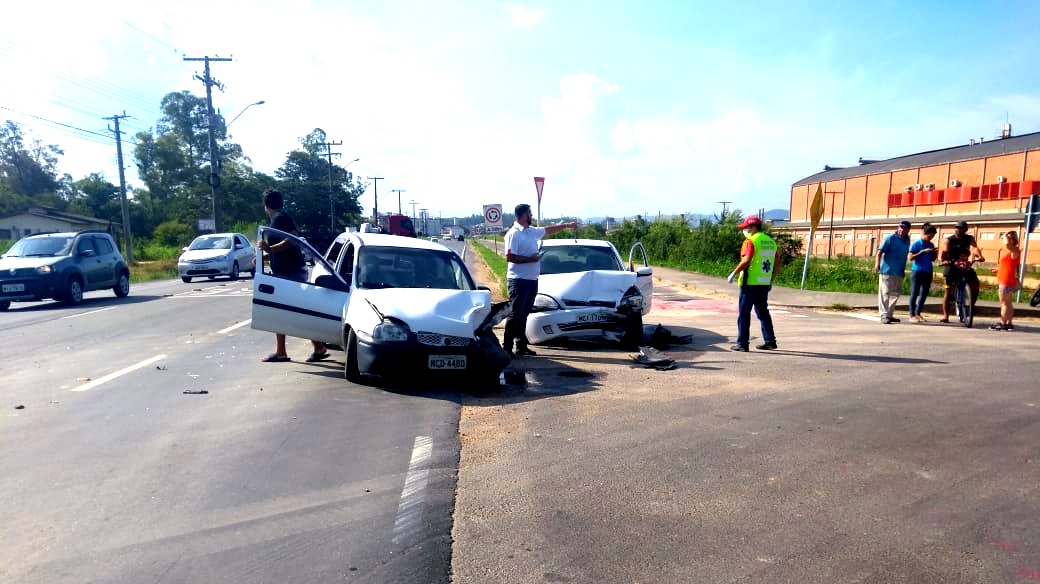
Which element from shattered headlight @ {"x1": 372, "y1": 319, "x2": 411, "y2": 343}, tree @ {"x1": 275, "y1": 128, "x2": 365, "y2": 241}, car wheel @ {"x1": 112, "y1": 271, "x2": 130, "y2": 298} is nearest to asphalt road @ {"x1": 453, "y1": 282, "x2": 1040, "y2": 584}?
shattered headlight @ {"x1": 372, "y1": 319, "x2": 411, "y2": 343}

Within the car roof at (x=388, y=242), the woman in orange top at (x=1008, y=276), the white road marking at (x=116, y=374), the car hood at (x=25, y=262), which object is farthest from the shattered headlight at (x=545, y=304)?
the car hood at (x=25, y=262)

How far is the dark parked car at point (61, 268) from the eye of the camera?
15837 millimetres

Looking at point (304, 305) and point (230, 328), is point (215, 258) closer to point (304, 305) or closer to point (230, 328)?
point (230, 328)

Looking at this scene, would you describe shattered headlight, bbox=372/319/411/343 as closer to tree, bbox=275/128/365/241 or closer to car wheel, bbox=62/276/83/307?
car wheel, bbox=62/276/83/307

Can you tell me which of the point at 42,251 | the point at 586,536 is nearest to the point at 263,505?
the point at 586,536

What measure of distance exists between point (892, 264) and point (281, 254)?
33.9 ft

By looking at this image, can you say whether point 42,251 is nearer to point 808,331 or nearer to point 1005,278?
point 808,331

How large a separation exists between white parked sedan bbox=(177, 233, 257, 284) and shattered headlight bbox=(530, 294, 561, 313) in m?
15.9

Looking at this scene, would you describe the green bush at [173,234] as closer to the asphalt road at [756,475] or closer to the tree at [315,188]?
the tree at [315,188]

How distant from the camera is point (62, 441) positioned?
5.62 metres

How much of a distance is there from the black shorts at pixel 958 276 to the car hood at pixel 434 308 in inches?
358

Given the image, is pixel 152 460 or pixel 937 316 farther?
pixel 937 316

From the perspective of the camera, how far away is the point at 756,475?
481 centimetres

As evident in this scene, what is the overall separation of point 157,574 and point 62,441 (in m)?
2.82
